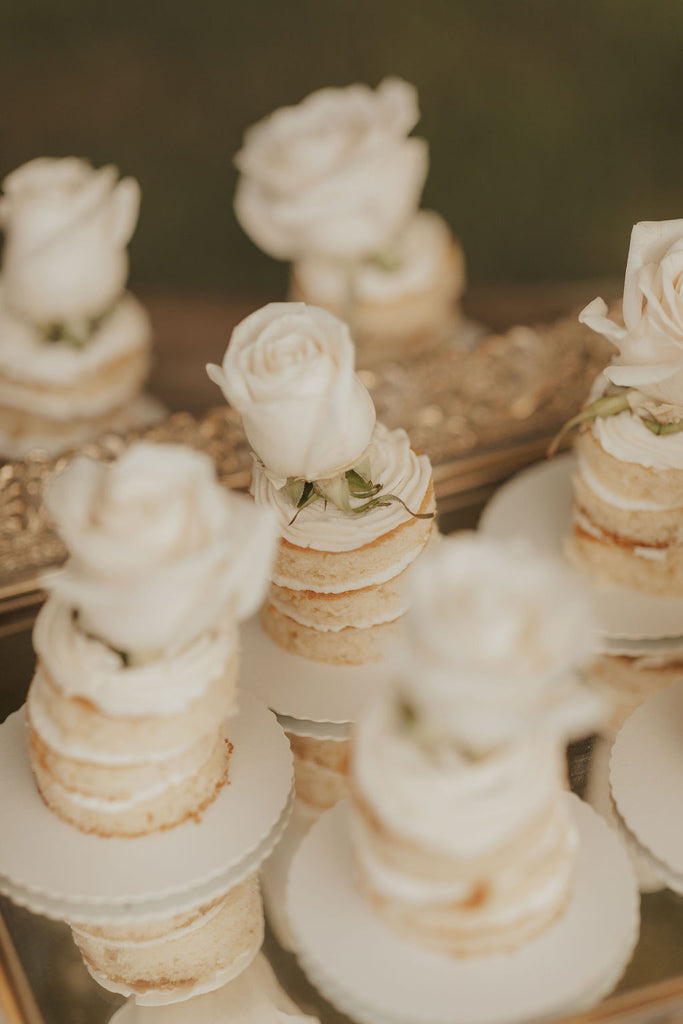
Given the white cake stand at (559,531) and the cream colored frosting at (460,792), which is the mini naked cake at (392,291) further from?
the cream colored frosting at (460,792)

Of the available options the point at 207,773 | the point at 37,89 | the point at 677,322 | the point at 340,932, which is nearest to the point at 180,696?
the point at 207,773

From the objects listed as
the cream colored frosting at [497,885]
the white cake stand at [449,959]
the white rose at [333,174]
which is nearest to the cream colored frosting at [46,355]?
the white rose at [333,174]

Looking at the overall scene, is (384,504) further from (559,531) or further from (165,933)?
(165,933)

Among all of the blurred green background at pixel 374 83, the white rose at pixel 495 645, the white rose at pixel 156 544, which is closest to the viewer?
the white rose at pixel 495 645

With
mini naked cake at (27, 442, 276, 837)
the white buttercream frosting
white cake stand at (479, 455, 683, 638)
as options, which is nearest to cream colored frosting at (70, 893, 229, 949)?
mini naked cake at (27, 442, 276, 837)

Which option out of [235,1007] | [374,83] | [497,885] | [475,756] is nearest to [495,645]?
[475,756]

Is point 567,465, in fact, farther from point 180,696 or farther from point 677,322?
point 180,696
